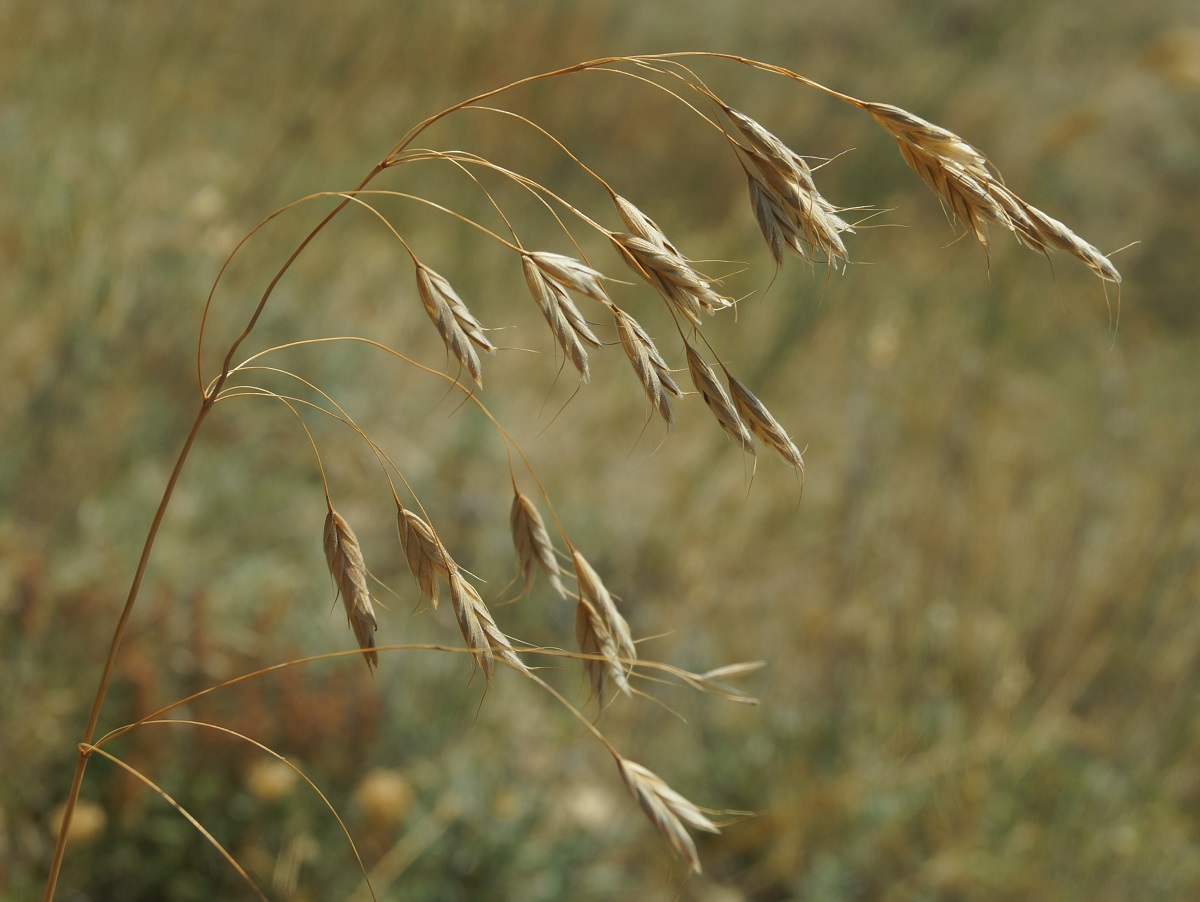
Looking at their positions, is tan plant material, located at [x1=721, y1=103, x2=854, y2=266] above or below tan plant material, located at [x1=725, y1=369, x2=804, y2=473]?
above

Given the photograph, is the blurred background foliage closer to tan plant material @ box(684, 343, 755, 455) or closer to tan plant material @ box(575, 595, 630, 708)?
tan plant material @ box(684, 343, 755, 455)

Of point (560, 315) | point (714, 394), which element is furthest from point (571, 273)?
point (714, 394)

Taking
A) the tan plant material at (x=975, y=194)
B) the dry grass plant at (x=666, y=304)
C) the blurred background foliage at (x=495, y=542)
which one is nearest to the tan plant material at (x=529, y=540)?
the dry grass plant at (x=666, y=304)

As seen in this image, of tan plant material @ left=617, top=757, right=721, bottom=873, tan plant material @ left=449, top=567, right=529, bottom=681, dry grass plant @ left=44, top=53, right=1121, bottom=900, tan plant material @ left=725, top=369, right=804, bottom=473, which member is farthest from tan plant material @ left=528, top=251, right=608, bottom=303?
tan plant material @ left=617, top=757, right=721, bottom=873

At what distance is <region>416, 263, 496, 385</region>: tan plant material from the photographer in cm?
76

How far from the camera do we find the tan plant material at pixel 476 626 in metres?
0.75

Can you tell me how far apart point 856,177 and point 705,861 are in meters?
3.56

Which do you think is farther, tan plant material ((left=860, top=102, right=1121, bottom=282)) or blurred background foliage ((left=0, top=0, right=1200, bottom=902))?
blurred background foliage ((left=0, top=0, right=1200, bottom=902))

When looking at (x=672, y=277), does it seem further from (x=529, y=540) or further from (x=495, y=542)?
(x=495, y=542)

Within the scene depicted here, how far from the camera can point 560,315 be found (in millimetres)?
771

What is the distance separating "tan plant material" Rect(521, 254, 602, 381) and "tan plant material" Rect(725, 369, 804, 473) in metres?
0.11

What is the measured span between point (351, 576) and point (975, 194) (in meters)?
0.57

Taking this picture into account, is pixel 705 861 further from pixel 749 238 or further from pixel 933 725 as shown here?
pixel 749 238

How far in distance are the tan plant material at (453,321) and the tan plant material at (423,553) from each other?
0.14 metres
